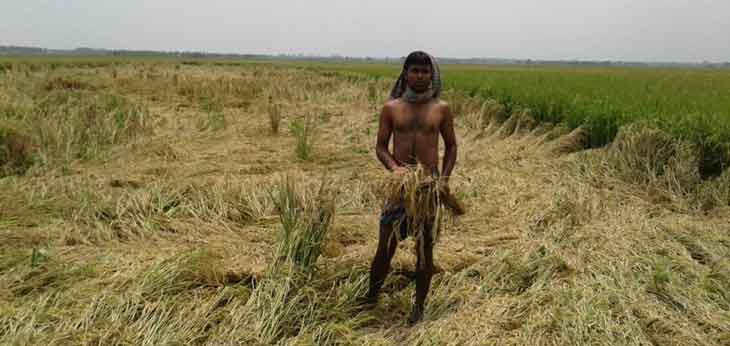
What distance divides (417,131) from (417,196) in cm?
40

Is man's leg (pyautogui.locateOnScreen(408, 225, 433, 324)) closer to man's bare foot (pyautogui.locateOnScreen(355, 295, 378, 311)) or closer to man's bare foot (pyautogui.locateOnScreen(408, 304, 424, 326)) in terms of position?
man's bare foot (pyautogui.locateOnScreen(408, 304, 424, 326))

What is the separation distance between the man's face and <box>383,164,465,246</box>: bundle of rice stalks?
16.7 inches

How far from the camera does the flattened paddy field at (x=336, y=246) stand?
8.76 ft

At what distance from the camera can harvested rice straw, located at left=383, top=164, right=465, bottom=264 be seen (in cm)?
244

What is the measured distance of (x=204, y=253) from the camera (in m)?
3.16

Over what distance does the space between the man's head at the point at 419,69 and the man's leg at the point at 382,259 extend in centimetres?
75

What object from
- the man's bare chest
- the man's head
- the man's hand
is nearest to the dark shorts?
the man's hand

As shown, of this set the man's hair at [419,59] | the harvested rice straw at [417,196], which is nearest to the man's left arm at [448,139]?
the harvested rice straw at [417,196]

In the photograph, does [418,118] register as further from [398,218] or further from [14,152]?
[14,152]

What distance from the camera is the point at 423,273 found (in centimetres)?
277

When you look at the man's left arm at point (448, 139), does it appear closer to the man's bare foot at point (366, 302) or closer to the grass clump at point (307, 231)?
the grass clump at point (307, 231)

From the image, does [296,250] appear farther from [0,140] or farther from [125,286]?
[0,140]

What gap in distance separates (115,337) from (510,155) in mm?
5309

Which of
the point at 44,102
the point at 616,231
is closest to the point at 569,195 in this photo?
the point at 616,231
